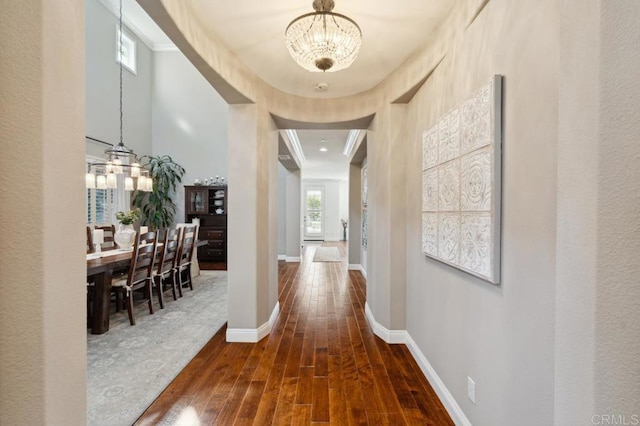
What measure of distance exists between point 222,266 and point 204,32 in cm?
557

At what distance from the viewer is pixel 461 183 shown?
68.6 inches

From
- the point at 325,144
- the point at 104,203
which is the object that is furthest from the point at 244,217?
the point at 104,203

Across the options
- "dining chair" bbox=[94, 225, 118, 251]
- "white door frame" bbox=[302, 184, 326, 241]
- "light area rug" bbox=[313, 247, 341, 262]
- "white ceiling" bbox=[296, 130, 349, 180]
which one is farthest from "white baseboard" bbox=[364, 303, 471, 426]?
"white door frame" bbox=[302, 184, 326, 241]

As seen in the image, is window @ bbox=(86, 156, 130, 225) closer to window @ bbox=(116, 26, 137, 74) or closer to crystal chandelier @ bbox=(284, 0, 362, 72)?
window @ bbox=(116, 26, 137, 74)

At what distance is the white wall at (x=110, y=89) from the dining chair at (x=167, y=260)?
3.14m

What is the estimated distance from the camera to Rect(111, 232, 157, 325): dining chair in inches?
131

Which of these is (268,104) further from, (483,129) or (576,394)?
(576,394)

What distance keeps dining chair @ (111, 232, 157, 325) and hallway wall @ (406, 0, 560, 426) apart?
3.31 meters

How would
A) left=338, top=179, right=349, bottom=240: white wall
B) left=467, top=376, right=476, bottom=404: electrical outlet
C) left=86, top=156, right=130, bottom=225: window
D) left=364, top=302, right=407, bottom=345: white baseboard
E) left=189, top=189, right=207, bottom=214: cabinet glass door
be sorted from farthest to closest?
1. left=338, top=179, right=349, bottom=240: white wall
2. left=189, top=189, right=207, bottom=214: cabinet glass door
3. left=86, top=156, right=130, bottom=225: window
4. left=364, top=302, right=407, bottom=345: white baseboard
5. left=467, top=376, right=476, bottom=404: electrical outlet

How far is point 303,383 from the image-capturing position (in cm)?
225

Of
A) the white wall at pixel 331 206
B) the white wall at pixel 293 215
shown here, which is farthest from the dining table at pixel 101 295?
the white wall at pixel 331 206

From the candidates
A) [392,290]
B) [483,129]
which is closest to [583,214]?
[483,129]

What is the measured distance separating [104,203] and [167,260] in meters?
3.36

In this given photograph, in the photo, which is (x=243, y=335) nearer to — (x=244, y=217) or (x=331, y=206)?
(x=244, y=217)
